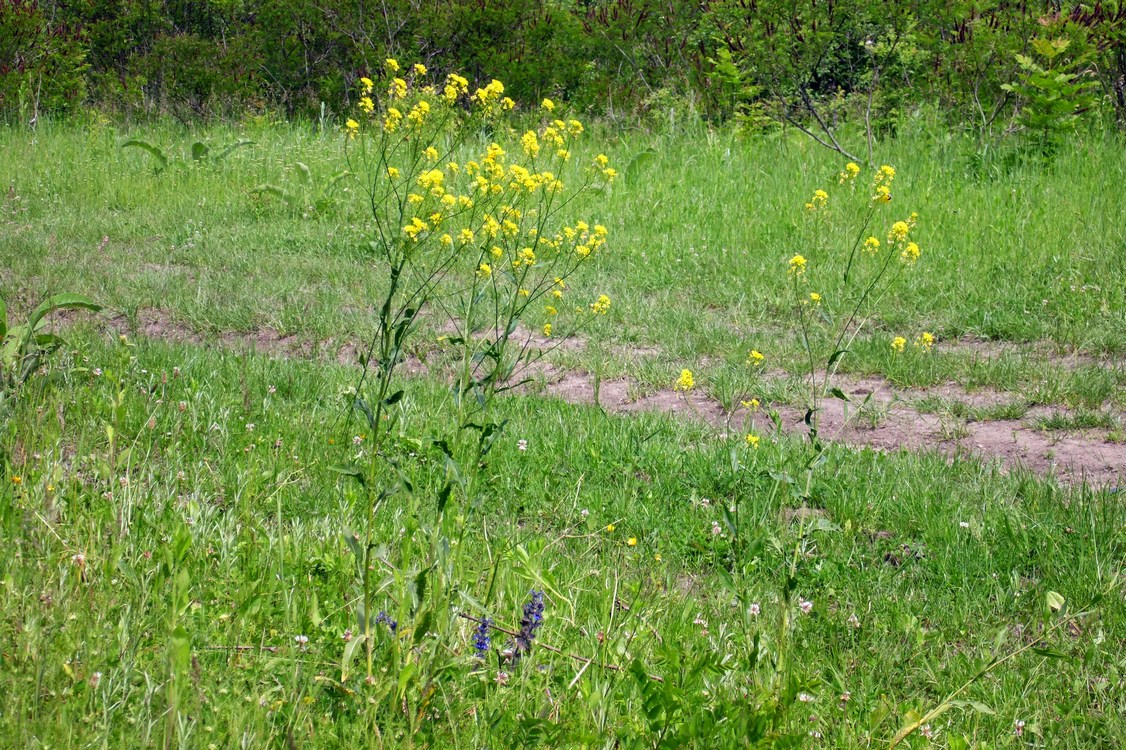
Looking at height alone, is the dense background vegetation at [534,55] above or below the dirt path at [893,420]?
above

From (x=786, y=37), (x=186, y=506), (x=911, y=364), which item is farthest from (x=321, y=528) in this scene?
(x=786, y=37)

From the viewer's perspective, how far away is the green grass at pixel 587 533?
1.92 meters

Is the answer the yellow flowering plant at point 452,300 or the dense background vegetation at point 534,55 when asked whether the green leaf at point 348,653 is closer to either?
the yellow flowering plant at point 452,300

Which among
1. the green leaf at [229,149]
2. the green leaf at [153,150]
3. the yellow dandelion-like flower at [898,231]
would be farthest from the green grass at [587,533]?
the green leaf at [229,149]

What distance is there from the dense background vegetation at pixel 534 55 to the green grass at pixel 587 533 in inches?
116

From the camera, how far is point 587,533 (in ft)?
10.3

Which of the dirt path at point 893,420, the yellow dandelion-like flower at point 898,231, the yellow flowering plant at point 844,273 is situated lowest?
the dirt path at point 893,420

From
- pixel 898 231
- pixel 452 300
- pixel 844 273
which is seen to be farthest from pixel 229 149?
pixel 898 231

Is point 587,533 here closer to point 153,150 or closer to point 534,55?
point 153,150

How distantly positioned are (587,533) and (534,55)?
11.4 m

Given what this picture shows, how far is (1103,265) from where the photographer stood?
6.00 m

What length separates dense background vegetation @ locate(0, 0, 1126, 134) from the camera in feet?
30.0

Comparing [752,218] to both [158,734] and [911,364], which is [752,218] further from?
[158,734]

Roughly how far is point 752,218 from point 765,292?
147 centimetres
